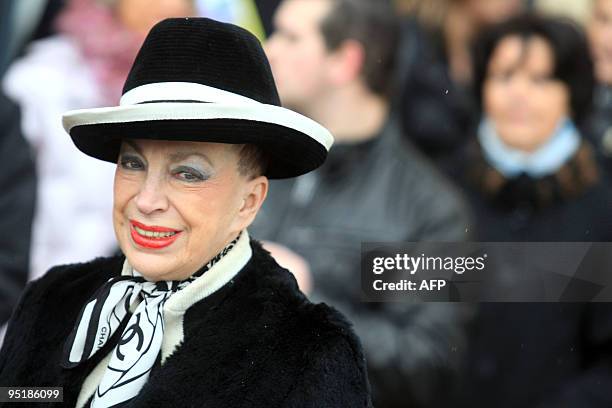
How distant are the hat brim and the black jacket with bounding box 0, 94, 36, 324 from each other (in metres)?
1.62

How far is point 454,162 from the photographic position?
3316mm

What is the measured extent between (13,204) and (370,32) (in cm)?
146

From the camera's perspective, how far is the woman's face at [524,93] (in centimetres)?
329

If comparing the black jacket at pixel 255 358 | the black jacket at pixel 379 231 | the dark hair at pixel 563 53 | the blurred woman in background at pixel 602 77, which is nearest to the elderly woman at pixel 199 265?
the black jacket at pixel 255 358

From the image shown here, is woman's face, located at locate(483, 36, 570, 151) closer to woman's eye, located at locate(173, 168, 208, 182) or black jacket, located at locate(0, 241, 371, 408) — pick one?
black jacket, located at locate(0, 241, 371, 408)

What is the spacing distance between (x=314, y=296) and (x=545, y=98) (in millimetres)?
1096

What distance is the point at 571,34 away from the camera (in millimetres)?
3303

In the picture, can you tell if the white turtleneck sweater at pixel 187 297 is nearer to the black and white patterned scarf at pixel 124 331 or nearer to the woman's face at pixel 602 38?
the black and white patterned scarf at pixel 124 331

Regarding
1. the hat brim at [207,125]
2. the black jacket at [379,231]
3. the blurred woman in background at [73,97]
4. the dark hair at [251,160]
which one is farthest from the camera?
the blurred woman in background at [73,97]

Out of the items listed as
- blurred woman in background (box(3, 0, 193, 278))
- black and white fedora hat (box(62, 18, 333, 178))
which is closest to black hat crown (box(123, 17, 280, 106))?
black and white fedora hat (box(62, 18, 333, 178))

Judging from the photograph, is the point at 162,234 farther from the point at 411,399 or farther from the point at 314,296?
the point at 411,399

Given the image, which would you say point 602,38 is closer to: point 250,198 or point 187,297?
point 250,198

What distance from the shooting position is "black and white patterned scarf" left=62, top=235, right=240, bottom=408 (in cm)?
171

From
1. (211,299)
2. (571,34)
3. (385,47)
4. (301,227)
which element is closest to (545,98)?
(571,34)
